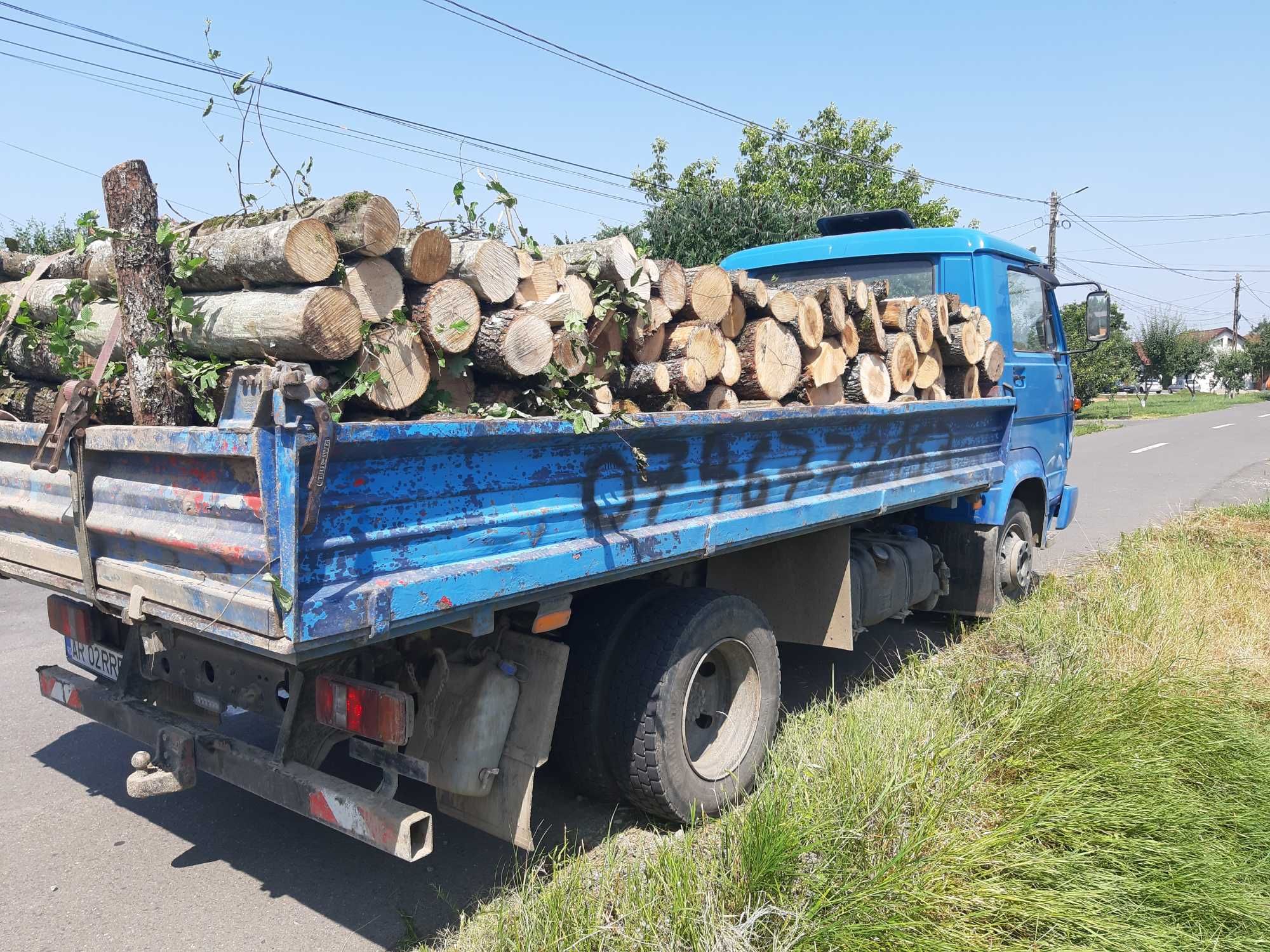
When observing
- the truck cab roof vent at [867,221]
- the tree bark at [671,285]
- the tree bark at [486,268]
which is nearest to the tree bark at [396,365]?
the tree bark at [486,268]

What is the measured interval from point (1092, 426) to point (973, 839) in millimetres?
27962

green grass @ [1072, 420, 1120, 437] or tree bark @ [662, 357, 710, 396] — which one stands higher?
tree bark @ [662, 357, 710, 396]

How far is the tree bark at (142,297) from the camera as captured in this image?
272 centimetres

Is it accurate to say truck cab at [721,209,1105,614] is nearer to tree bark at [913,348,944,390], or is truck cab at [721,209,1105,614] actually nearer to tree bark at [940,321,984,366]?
tree bark at [940,321,984,366]

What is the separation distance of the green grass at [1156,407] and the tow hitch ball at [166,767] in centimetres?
3262

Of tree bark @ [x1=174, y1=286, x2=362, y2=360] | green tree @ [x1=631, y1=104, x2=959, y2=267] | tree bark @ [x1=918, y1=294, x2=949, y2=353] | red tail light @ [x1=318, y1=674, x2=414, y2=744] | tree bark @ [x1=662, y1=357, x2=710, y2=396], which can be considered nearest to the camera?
tree bark @ [x1=174, y1=286, x2=362, y2=360]

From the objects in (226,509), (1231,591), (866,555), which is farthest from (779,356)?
(1231,591)

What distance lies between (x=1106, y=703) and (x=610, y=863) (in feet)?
7.50

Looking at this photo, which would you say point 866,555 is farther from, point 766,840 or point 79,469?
point 79,469

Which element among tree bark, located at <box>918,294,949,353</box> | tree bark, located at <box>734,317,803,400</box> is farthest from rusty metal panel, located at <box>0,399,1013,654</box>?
tree bark, located at <box>918,294,949,353</box>

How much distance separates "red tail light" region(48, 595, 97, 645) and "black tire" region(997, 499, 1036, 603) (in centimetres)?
492

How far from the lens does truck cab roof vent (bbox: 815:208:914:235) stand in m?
6.89

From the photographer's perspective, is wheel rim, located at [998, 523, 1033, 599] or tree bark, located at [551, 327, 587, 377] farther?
wheel rim, located at [998, 523, 1033, 599]

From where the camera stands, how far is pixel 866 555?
4.93 meters
